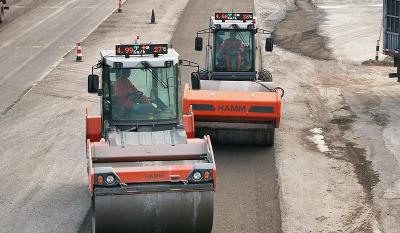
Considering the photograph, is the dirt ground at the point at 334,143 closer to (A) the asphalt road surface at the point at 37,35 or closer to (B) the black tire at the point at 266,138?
(B) the black tire at the point at 266,138

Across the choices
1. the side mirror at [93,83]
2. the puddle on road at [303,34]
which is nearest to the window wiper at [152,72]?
the side mirror at [93,83]

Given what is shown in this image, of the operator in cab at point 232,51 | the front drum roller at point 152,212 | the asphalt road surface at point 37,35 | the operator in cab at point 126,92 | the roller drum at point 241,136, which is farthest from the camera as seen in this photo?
the asphalt road surface at point 37,35

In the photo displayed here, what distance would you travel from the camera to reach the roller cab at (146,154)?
41.7 feet

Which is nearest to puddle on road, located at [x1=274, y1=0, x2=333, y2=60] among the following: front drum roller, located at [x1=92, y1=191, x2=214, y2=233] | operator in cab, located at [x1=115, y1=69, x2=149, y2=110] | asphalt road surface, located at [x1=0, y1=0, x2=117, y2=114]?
asphalt road surface, located at [x1=0, y1=0, x2=117, y2=114]

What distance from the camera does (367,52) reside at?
3300 centimetres

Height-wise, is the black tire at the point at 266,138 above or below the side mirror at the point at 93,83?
below

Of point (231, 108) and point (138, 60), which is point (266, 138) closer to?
point (231, 108)

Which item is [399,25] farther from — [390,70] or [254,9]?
[254,9]

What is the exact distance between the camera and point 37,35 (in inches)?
1465

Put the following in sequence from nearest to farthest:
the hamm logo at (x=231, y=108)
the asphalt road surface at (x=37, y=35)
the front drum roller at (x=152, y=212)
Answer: the front drum roller at (x=152, y=212) < the hamm logo at (x=231, y=108) < the asphalt road surface at (x=37, y=35)

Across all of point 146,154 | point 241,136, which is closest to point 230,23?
point 241,136

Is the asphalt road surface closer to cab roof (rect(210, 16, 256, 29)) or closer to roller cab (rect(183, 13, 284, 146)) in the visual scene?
roller cab (rect(183, 13, 284, 146))

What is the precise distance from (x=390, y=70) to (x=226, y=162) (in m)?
13.3

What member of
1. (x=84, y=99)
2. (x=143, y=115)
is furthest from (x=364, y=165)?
(x=84, y=99)
